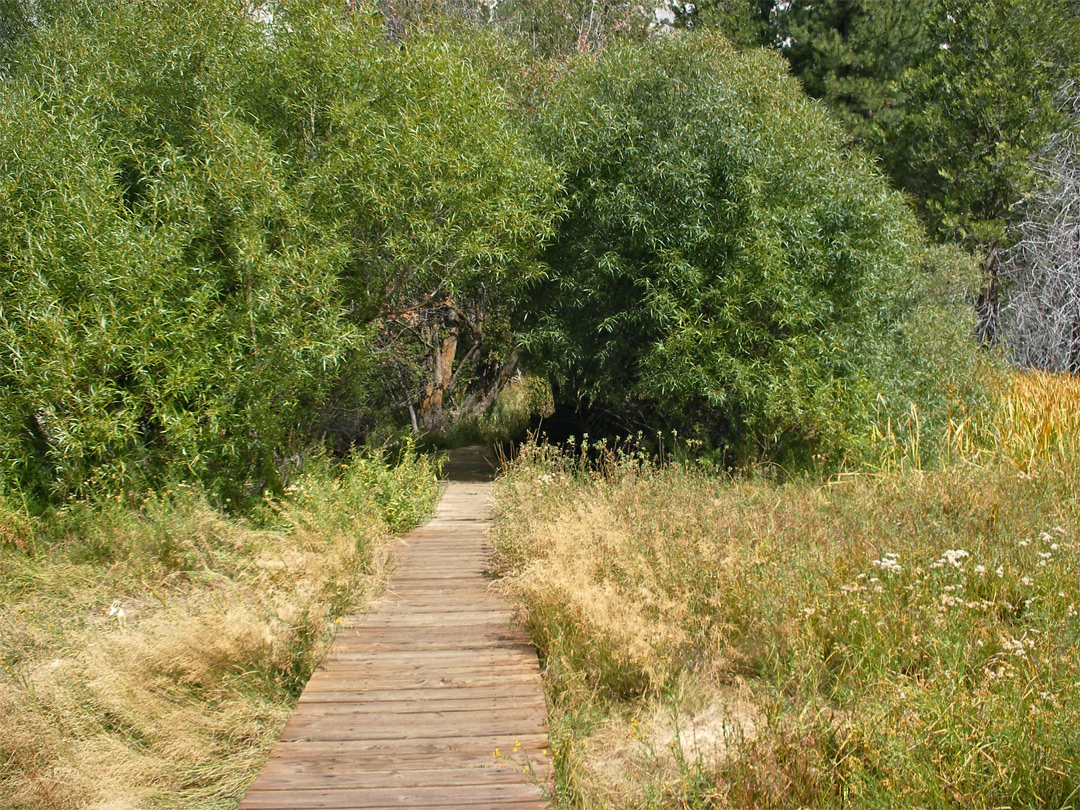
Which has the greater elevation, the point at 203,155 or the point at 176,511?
the point at 203,155

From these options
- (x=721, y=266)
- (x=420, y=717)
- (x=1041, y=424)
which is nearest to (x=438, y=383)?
(x=721, y=266)

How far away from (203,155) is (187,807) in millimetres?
6274

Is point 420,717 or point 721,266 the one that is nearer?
point 420,717

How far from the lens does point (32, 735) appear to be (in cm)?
412

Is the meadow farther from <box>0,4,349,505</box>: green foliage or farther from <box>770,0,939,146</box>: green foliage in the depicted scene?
<box>770,0,939,146</box>: green foliage

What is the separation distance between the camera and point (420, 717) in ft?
13.3

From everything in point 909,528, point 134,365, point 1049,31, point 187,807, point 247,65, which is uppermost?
point 1049,31

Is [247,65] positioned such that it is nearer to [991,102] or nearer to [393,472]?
[393,472]

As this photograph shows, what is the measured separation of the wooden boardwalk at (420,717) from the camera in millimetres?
3383

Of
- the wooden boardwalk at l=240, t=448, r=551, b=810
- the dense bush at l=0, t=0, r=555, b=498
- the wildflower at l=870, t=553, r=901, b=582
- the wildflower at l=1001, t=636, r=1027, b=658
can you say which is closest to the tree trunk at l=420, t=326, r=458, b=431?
the dense bush at l=0, t=0, r=555, b=498

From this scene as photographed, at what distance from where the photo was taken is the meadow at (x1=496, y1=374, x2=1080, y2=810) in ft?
10.5

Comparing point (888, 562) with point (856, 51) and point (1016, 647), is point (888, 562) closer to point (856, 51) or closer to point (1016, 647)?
point (1016, 647)

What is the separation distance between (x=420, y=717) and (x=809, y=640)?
75.4 inches

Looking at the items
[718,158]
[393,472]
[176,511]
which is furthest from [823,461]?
[176,511]
